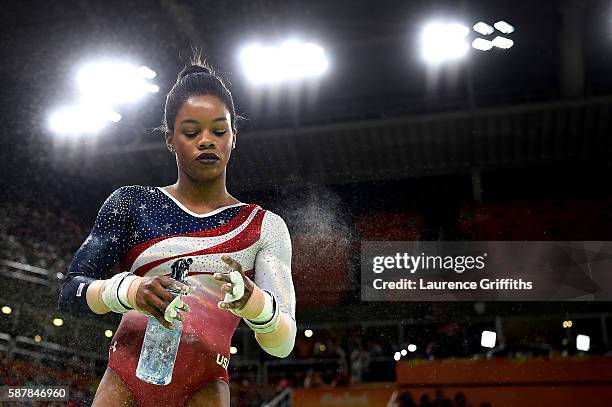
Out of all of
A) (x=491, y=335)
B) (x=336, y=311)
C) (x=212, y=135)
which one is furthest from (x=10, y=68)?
(x=212, y=135)

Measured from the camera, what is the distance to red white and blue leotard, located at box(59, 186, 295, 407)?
1.38 meters

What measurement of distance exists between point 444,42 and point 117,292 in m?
7.44

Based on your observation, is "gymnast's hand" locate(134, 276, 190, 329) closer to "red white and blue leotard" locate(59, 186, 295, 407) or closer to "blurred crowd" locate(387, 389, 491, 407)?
"red white and blue leotard" locate(59, 186, 295, 407)

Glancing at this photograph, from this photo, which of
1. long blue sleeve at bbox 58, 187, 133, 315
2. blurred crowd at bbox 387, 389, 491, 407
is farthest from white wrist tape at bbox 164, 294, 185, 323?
blurred crowd at bbox 387, 389, 491, 407

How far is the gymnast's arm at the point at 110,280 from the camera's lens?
122cm

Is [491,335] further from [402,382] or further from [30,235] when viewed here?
[30,235]

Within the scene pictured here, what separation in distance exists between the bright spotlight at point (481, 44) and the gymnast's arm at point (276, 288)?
728cm

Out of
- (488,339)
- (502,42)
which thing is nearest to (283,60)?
(502,42)

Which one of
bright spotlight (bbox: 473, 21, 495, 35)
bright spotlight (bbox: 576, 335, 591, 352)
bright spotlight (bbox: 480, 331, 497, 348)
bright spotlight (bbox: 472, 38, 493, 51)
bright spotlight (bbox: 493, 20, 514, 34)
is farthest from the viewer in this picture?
bright spotlight (bbox: 472, 38, 493, 51)

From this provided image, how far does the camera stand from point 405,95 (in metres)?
9.02

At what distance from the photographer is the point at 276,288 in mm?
1425

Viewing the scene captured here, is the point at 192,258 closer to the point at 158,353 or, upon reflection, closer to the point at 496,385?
the point at 158,353

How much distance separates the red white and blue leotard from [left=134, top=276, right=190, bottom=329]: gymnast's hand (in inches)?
6.8

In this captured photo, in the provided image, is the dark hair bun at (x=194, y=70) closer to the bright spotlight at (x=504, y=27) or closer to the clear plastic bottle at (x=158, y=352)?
the clear plastic bottle at (x=158, y=352)
